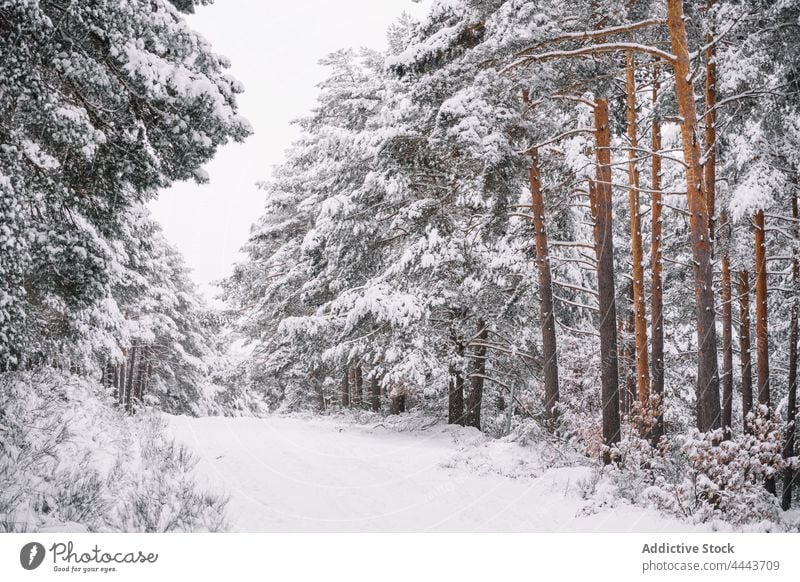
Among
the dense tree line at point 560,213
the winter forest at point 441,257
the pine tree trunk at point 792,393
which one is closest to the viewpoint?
the winter forest at point 441,257

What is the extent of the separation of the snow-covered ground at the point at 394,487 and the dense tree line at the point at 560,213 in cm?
134

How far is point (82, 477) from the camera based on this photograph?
480cm

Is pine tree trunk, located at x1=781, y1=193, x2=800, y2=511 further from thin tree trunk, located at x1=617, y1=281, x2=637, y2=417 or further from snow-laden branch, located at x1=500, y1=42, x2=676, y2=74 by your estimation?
snow-laden branch, located at x1=500, y1=42, x2=676, y2=74

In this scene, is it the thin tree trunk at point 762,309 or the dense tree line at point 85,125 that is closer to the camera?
the dense tree line at point 85,125

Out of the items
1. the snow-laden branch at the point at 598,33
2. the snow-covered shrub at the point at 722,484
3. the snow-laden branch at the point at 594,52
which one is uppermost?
the snow-laden branch at the point at 598,33

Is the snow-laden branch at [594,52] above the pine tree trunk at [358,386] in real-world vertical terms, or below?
above

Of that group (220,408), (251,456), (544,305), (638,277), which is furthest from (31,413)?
(220,408)

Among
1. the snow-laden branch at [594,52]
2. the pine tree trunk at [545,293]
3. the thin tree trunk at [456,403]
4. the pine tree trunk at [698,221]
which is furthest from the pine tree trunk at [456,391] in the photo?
the snow-laden branch at [594,52]

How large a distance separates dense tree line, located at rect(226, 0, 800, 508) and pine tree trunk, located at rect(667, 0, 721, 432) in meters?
0.03

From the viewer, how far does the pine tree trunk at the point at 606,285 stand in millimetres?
8602

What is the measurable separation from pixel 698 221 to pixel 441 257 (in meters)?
5.97

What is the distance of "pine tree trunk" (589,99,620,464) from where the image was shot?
339 inches

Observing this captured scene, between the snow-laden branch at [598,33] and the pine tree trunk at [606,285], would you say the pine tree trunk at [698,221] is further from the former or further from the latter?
the pine tree trunk at [606,285]

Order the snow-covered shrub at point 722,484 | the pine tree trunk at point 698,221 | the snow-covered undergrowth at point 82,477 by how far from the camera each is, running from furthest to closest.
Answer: the pine tree trunk at point 698,221 → the snow-covered shrub at point 722,484 → the snow-covered undergrowth at point 82,477
